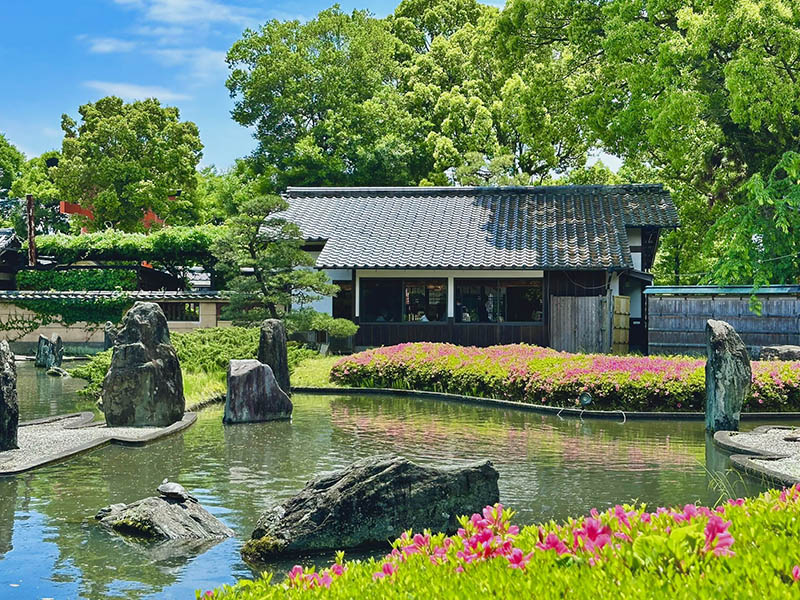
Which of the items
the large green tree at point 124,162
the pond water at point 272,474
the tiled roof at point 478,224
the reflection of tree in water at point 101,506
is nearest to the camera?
the reflection of tree in water at point 101,506

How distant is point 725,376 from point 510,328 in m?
13.9

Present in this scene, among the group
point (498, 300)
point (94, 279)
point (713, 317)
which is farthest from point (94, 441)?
point (94, 279)

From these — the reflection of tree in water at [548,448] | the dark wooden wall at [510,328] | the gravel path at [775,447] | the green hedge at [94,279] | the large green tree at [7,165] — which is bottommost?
the reflection of tree in water at [548,448]

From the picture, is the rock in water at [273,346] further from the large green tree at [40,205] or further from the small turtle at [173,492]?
the large green tree at [40,205]

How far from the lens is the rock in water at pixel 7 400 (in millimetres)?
11852

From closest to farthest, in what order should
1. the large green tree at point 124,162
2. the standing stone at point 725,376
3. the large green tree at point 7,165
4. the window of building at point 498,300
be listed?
the standing stone at point 725,376 < the window of building at point 498,300 < the large green tree at point 124,162 < the large green tree at point 7,165

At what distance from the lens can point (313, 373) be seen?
2316cm

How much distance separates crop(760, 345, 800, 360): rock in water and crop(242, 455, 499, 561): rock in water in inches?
579

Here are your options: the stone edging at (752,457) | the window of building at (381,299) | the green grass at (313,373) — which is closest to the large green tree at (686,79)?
the window of building at (381,299)

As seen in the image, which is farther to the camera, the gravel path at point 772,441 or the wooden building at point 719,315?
the wooden building at point 719,315

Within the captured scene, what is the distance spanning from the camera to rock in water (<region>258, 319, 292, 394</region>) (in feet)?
60.9

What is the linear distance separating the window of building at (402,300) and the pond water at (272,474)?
Result: 10.6m

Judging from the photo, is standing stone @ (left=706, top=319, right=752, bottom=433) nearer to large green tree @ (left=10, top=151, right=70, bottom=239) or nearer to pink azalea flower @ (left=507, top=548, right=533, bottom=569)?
pink azalea flower @ (left=507, top=548, right=533, bottom=569)

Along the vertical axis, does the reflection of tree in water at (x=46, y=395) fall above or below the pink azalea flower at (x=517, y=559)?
below
